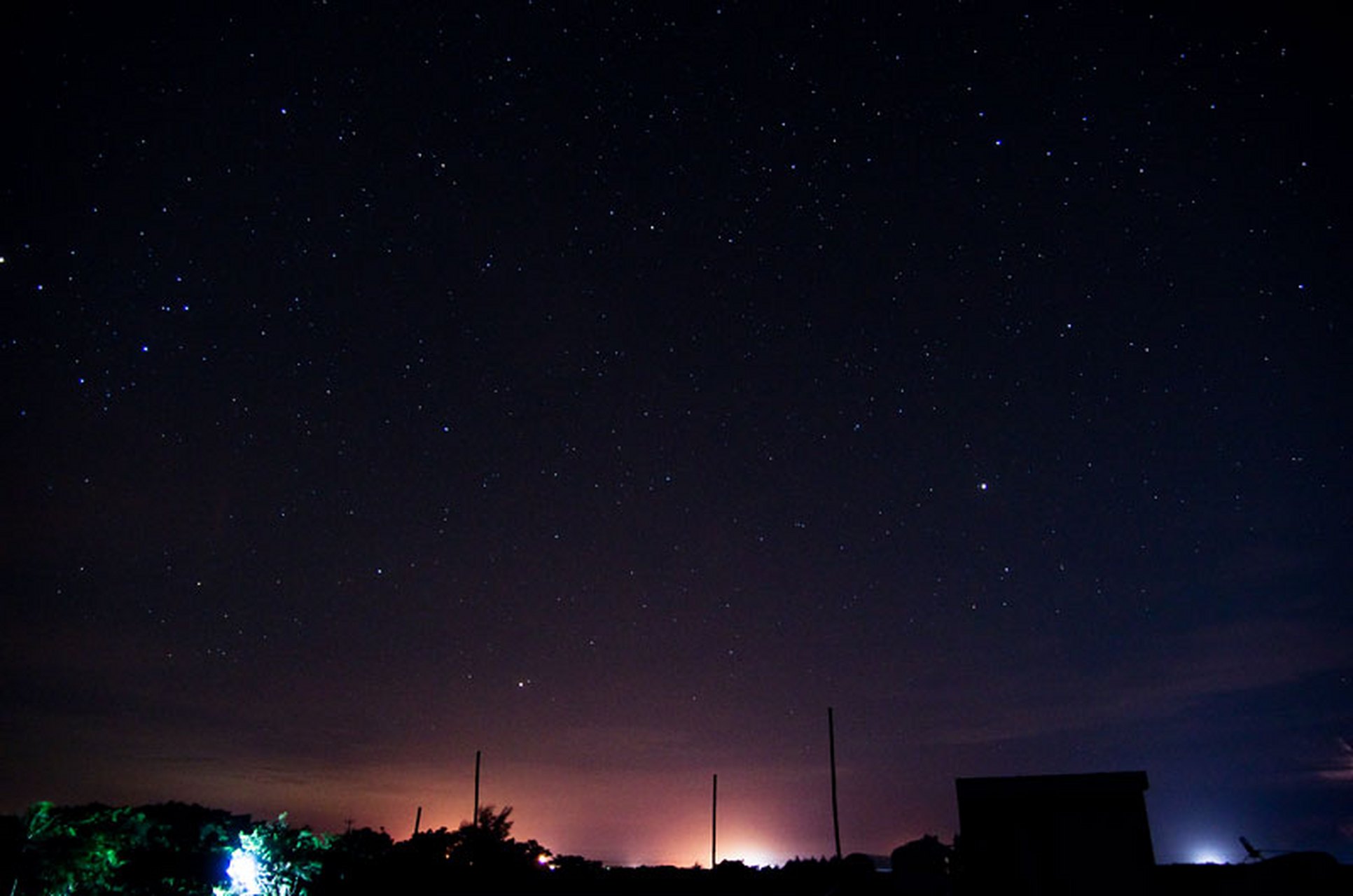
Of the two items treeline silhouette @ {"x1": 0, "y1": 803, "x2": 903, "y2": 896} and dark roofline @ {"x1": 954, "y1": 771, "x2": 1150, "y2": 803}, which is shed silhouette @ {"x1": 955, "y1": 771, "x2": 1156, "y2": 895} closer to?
dark roofline @ {"x1": 954, "y1": 771, "x2": 1150, "y2": 803}

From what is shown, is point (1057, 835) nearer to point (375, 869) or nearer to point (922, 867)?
point (922, 867)

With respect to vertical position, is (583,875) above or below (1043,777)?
below

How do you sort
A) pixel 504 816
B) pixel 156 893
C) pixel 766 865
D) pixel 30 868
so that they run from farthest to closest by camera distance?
1. pixel 766 865
2. pixel 504 816
3. pixel 156 893
4. pixel 30 868

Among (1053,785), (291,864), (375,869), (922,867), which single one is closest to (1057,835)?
(1053,785)

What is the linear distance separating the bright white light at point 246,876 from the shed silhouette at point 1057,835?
601 inches

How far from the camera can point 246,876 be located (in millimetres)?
18281

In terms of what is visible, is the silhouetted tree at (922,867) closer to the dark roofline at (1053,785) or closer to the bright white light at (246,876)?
the dark roofline at (1053,785)

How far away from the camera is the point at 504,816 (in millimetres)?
20234

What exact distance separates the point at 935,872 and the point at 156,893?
18.3 metres

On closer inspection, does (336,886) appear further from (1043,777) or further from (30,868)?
(1043,777)

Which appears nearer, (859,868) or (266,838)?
(266,838)

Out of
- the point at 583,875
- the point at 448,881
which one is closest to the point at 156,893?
the point at 448,881

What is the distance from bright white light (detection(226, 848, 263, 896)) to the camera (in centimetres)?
1827

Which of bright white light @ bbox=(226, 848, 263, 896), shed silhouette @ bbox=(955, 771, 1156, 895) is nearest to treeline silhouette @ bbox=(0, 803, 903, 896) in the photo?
bright white light @ bbox=(226, 848, 263, 896)
